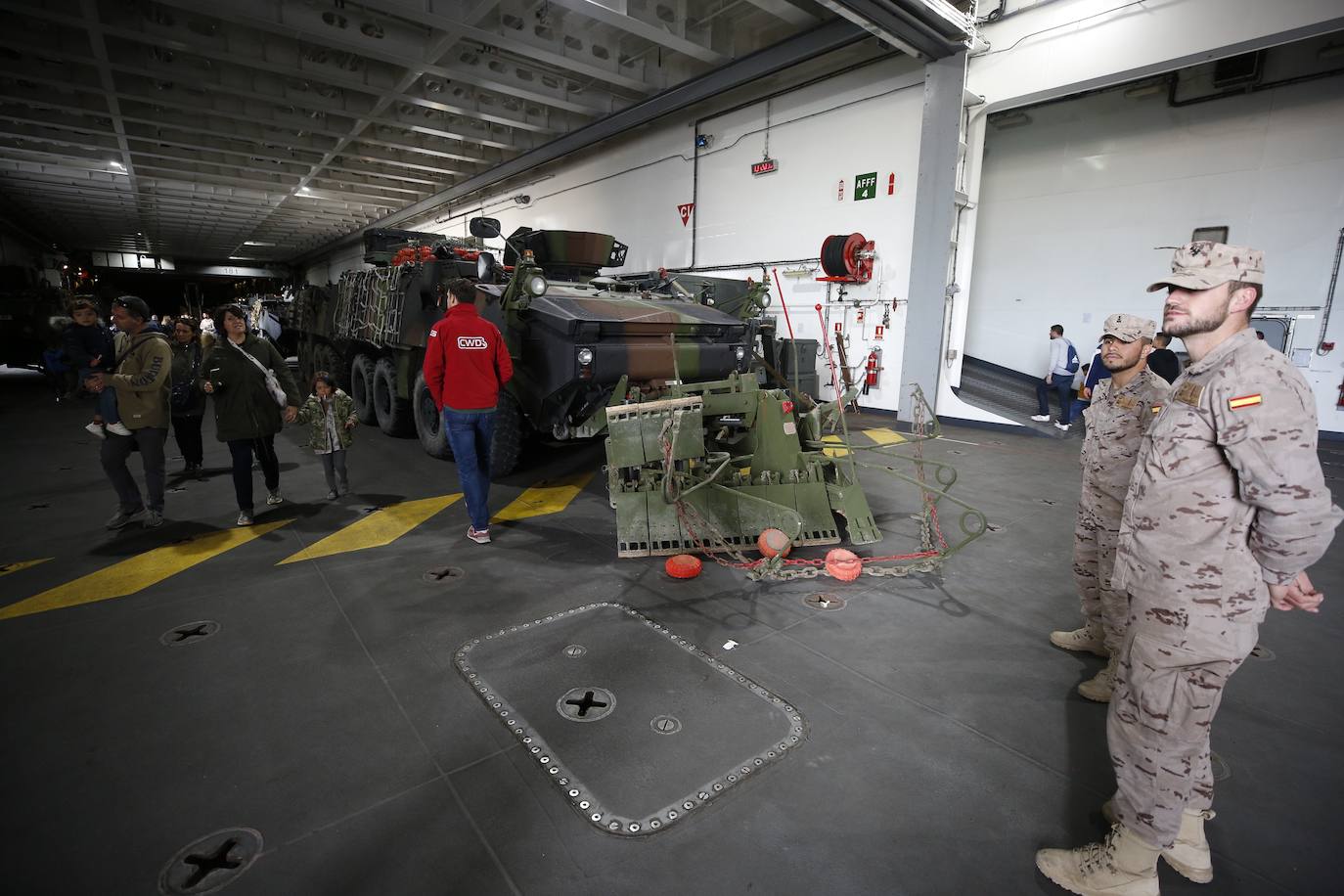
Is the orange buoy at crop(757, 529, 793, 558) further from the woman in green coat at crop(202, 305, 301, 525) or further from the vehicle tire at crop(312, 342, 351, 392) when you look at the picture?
the vehicle tire at crop(312, 342, 351, 392)

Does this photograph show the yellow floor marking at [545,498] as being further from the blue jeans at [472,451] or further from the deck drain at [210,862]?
the deck drain at [210,862]

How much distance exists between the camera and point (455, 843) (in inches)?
71.5

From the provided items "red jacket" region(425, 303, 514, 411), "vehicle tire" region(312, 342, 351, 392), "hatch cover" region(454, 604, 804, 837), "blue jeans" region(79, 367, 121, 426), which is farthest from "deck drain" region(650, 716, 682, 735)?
"vehicle tire" region(312, 342, 351, 392)

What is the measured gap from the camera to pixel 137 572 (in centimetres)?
367

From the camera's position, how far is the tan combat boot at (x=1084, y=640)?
2.86 metres

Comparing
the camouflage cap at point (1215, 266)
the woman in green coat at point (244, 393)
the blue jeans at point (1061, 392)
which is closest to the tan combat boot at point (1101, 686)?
the camouflage cap at point (1215, 266)

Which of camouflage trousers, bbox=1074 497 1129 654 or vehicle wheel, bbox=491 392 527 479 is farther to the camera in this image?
vehicle wheel, bbox=491 392 527 479

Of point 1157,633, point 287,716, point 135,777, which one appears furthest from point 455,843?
point 1157,633

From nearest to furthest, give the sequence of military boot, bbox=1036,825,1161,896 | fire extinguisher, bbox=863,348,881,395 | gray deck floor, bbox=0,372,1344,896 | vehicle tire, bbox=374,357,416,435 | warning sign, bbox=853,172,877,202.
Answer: military boot, bbox=1036,825,1161,896 < gray deck floor, bbox=0,372,1344,896 < vehicle tire, bbox=374,357,416,435 < warning sign, bbox=853,172,877,202 < fire extinguisher, bbox=863,348,881,395

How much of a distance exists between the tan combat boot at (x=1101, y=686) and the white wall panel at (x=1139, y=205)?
28.5 feet

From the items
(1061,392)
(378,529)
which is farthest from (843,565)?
(1061,392)

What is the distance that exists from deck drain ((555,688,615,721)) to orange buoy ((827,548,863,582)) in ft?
5.37

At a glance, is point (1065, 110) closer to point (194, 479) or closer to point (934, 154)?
point (934, 154)

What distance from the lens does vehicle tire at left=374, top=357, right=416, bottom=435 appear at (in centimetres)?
732
